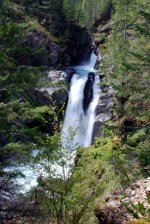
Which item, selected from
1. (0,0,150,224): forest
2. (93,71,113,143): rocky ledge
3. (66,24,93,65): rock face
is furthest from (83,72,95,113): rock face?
(66,24,93,65): rock face

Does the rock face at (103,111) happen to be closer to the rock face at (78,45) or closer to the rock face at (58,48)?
the rock face at (58,48)

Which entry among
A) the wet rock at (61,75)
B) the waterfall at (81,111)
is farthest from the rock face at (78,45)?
the waterfall at (81,111)

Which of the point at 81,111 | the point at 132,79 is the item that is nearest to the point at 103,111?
the point at 81,111

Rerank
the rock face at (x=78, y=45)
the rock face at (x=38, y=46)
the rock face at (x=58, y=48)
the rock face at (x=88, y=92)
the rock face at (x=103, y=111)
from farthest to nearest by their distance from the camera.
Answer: the rock face at (x=78, y=45) < the rock face at (x=38, y=46) < the rock face at (x=58, y=48) < the rock face at (x=88, y=92) < the rock face at (x=103, y=111)

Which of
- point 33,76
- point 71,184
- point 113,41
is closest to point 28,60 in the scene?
point 113,41

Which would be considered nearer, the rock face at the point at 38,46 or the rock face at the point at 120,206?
the rock face at the point at 120,206

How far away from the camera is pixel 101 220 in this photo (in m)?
7.19

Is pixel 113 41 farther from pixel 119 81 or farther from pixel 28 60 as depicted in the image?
pixel 28 60

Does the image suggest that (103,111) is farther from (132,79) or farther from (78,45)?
(78,45)

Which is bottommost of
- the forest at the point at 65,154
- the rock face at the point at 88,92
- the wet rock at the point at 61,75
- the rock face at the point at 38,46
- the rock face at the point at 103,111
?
the forest at the point at 65,154

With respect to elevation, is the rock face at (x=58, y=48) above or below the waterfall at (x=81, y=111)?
above

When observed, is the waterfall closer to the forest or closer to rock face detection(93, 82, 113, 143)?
the forest

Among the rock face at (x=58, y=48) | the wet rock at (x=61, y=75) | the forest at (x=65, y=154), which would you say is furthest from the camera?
the rock face at (x=58, y=48)

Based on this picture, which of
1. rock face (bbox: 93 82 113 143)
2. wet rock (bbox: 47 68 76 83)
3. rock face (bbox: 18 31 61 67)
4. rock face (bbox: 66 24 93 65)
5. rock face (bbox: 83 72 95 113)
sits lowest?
rock face (bbox: 93 82 113 143)
